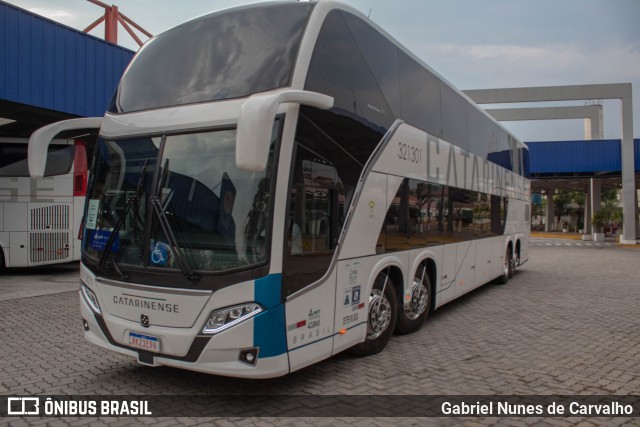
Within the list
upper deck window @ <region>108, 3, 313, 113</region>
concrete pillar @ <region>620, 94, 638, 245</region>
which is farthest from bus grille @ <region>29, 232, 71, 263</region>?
concrete pillar @ <region>620, 94, 638, 245</region>

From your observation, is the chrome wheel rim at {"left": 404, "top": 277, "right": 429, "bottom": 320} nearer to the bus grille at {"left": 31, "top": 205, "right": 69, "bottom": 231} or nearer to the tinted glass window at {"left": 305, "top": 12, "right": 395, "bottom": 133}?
the tinted glass window at {"left": 305, "top": 12, "right": 395, "bottom": 133}

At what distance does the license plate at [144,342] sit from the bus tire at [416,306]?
336 centimetres

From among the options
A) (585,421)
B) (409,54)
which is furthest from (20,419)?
(409,54)

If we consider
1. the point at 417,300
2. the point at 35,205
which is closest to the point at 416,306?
the point at 417,300

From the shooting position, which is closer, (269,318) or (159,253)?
(269,318)

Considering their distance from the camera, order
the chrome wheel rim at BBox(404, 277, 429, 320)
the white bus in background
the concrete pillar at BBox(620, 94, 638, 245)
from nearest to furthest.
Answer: the chrome wheel rim at BBox(404, 277, 429, 320), the white bus in background, the concrete pillar at BBox(620, 94, 638, 245)

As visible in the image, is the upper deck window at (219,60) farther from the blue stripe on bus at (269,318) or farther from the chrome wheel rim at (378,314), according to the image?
the chrome wheel rim at (378,314)

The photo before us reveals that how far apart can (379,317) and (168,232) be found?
2837mm

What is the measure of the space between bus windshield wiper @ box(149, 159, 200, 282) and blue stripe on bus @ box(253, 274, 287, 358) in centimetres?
55

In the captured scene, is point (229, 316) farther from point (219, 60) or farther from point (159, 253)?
point (219, 60)

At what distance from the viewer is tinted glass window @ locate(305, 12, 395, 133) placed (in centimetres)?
474

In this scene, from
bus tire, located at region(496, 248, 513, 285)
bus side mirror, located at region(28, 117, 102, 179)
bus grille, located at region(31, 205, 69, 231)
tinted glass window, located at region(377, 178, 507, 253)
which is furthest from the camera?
bus tire, located at region(496, 248, 513, 285)

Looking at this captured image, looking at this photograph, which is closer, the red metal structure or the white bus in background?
the white bus in background

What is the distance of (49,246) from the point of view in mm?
12336
